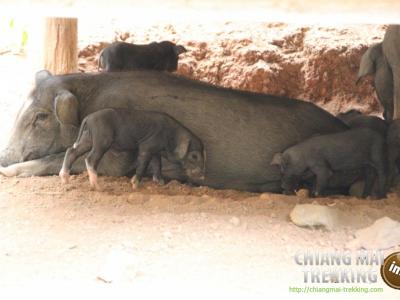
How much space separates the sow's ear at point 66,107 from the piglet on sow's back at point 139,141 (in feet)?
1.07

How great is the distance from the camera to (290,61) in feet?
26.6

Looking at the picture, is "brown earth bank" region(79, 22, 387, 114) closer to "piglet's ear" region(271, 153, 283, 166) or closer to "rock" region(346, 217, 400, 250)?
"piglet's ear" region(271, 153, 283, 166)

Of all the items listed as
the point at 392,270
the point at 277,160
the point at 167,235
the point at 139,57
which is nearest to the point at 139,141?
the point at 277,160

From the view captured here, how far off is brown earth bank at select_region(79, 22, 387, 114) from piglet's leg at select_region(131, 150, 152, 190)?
10.4ft

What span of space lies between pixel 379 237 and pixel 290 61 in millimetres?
4820

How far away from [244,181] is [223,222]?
156cm

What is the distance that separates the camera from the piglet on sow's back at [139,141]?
473cm

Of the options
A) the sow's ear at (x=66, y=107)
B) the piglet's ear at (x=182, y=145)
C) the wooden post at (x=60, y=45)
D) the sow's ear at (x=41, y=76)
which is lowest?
the piglet's ear at (x=182, y=145)

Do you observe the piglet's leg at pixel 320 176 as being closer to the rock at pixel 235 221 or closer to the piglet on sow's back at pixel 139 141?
the piglet on sow's back at pixel 139 141

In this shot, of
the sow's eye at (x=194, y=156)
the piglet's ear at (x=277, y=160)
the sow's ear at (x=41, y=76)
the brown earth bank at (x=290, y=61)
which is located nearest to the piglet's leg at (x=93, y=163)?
the sow's eye at (x=194, y=156)

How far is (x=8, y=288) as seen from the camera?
2.93 meters

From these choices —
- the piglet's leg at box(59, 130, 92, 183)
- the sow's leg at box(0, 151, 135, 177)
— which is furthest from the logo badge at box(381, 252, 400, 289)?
the sow's leg at box(0, 151, 135, 177)

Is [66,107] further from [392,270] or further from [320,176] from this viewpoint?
[392,270]

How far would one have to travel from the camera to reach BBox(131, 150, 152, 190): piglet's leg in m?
4.93
